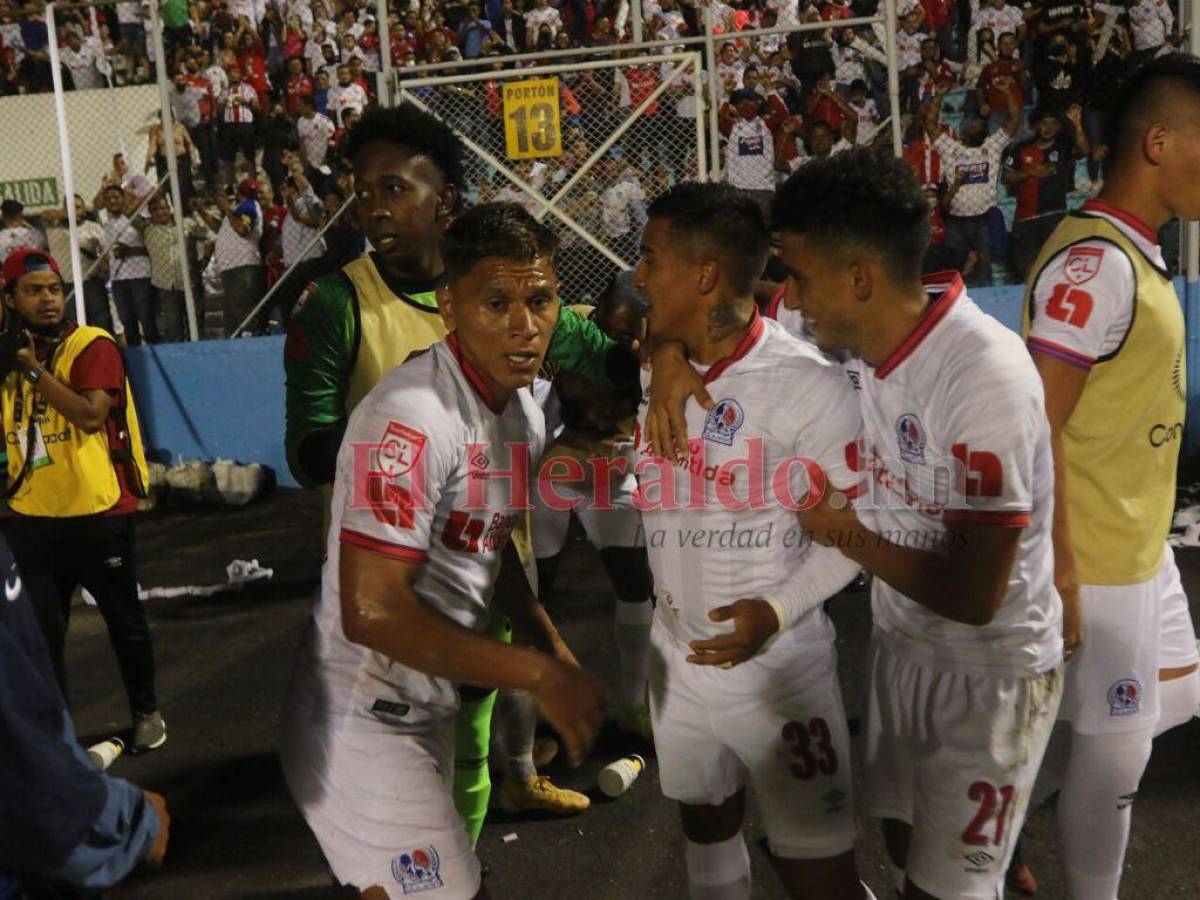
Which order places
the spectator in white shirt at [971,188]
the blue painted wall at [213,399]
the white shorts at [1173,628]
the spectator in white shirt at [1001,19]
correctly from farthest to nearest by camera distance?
the spectator in white shirt at [1001,19] < the blue painted wall at [213,399] < the spectator in white shirt at [971,188] < the white shorts at [1173,628]

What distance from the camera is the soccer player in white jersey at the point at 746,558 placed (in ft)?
8.44

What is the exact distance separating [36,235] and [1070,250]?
13.6 metres

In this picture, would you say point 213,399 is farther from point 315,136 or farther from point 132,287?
point 315,136

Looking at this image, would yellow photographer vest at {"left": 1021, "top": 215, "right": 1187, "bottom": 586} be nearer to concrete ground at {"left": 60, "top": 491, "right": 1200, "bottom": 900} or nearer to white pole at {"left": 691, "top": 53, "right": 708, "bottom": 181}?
concrete ground at {"left": 60, "top": 491, "right": 1200, "bottom": 900}

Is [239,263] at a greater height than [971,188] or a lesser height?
lesser

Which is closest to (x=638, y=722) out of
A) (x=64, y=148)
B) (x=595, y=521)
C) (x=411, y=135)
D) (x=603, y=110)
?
(x=595, y=521)

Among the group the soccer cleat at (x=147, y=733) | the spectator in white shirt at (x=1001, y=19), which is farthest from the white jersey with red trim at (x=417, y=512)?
the spectator in white shirt at (x=1001, y=19)

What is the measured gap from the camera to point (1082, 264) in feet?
9.11

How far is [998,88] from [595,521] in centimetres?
784

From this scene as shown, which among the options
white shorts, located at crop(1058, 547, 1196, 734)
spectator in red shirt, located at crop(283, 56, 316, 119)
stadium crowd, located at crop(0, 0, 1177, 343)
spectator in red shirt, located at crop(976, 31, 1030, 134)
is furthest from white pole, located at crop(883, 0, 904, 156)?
spectator in red shirt, located at crop(283, 56, 316, 119)

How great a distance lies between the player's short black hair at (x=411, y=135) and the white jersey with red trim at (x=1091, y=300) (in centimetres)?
184

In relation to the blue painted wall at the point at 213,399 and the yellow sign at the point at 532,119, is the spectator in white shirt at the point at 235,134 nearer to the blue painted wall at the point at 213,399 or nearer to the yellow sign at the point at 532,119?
the blue painted wall at the point at 213,399

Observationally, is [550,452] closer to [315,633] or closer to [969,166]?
[315,633]

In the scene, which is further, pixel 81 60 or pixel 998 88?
pixel 81 60
